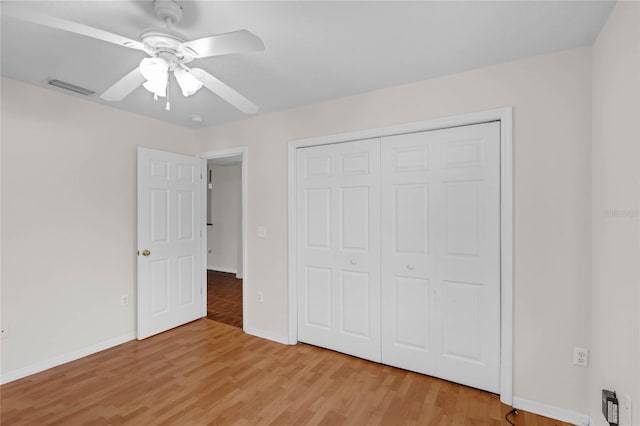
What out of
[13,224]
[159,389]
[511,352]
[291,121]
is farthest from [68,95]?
[511,352]

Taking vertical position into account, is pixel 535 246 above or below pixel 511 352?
above

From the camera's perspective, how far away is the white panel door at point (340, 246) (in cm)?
280

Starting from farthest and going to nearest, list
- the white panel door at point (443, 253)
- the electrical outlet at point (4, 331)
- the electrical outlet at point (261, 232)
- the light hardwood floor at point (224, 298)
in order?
1. the light hardwood floor at point (224, 298)
2. the electrical outlet at point (261, 232)
3. the electrical outlet at point (4, 331)
4. the white panel door at point (443, 253)

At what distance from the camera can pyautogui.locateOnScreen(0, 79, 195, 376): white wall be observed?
2510 mm

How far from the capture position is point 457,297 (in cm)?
242

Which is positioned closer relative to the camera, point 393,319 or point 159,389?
point 159,389

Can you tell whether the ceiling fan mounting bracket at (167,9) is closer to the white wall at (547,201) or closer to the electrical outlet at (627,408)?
the white wall at (547,201)

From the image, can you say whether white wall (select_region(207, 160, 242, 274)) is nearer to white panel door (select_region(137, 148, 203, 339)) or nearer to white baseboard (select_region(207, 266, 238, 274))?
white baseboard (select_region(207, 266, 238, 274))

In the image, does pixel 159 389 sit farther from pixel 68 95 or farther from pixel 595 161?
pixel 595 161

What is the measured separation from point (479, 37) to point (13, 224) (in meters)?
3.68

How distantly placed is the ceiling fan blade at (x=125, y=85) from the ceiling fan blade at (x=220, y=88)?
0.26 metres

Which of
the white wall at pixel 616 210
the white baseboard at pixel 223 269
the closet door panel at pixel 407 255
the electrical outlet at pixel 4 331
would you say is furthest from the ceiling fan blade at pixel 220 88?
the white baseboard at pixel 223 269

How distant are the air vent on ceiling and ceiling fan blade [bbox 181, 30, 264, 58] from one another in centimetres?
174

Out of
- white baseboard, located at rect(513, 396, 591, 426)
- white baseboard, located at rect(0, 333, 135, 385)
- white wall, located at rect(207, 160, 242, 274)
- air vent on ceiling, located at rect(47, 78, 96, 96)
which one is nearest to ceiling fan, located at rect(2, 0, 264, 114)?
air vent on ceiling, located at rect(47, 78, 96, 96)
